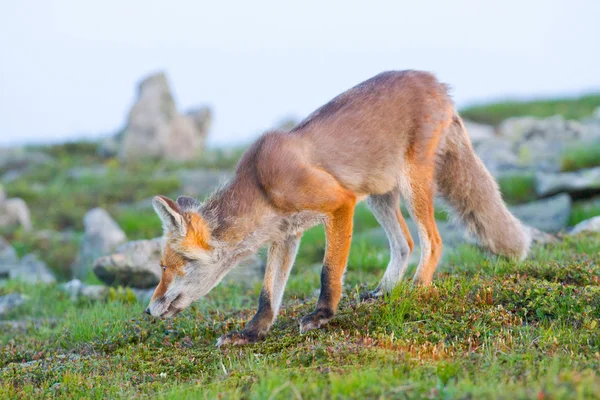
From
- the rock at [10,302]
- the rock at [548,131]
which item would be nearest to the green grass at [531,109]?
the rock at [548,131]

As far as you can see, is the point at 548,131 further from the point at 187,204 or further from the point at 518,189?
the point at 187,204

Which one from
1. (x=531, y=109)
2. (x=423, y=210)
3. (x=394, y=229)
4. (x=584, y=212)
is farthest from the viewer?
(x=531, y=109)

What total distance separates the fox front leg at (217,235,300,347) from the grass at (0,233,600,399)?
0.20 metres

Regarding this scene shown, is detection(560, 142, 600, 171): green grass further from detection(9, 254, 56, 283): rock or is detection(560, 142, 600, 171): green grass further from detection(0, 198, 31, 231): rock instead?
detection(0, 198, 31, 231): rock

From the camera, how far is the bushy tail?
8383 mm

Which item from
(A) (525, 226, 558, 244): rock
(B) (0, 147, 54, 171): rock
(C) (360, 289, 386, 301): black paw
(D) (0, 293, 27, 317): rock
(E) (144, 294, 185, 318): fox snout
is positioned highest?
(B) (0, 147, 54, 171): rock

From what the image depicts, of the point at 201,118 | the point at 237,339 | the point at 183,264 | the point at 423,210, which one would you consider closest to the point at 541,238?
the point at 423,210

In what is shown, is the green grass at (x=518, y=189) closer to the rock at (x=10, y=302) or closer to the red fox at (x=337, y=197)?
the red fox at (x=337, y=197)

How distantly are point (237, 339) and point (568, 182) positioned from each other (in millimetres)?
9295

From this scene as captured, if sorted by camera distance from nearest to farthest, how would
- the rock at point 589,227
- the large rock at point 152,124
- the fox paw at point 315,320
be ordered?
the fox paw at point 315,320
the rock at point 589,227
the large rock at point 152,124

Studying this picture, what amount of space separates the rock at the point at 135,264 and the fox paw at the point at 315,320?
4.17 m

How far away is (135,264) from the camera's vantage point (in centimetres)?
1053

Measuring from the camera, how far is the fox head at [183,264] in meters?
6.90

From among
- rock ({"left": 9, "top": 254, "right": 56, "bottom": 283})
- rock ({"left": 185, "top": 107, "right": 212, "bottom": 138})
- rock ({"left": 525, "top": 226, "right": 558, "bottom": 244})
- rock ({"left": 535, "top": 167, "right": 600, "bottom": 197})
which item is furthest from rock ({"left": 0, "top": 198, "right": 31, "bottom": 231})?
rock ({"left": 525, "top": 226, "right": 558, "bottom": 244})
